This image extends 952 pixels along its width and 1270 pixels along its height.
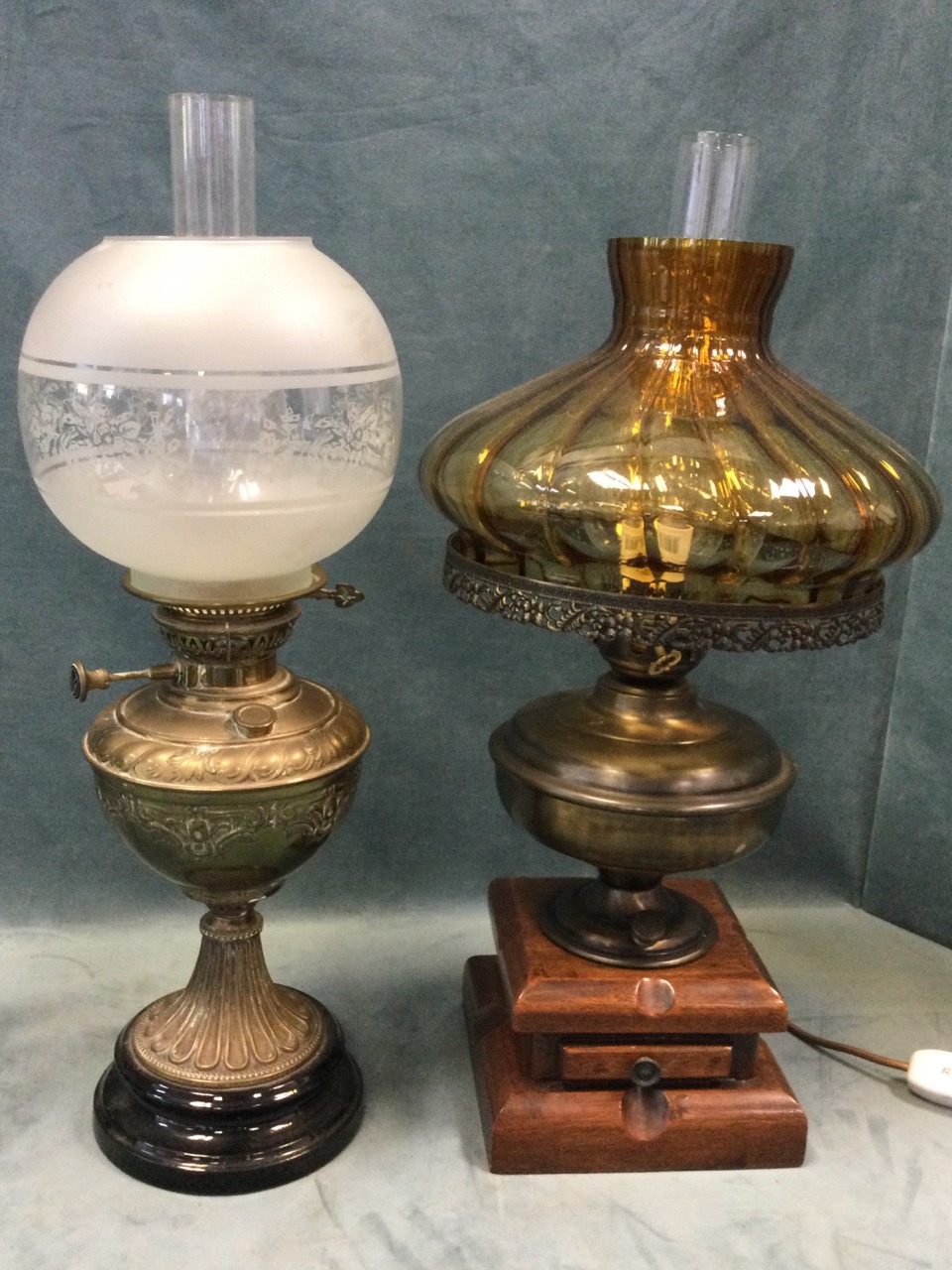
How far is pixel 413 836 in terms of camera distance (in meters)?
1.61

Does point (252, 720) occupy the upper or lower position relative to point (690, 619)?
lower

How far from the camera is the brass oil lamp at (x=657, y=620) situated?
0.97 meters

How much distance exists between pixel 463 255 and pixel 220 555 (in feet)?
1.99

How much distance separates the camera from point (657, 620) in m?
0.98

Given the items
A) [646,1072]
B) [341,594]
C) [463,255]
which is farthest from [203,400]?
[646,1072]

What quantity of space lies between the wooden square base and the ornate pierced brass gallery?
19cm

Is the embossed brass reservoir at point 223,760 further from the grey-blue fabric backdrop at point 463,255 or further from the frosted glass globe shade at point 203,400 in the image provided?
the grey-blue fabric backdrop at point 463,255

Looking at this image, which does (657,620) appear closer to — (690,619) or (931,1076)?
(690,619)

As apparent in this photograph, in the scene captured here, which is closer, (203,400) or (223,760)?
(203,400)

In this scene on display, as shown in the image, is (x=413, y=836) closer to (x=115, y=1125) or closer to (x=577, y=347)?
(x=115, y=1125)

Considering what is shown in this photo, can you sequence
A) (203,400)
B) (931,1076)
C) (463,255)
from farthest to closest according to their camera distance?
(463,255) → (931,1076) → (203,400)

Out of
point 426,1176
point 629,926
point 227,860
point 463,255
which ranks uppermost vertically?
point 463,255

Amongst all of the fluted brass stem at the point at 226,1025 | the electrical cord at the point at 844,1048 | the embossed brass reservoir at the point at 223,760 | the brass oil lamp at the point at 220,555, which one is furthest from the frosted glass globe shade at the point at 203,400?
the electrical cord at the point at 844,1048

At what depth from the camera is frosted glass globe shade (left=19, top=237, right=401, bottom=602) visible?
35.4 inches
